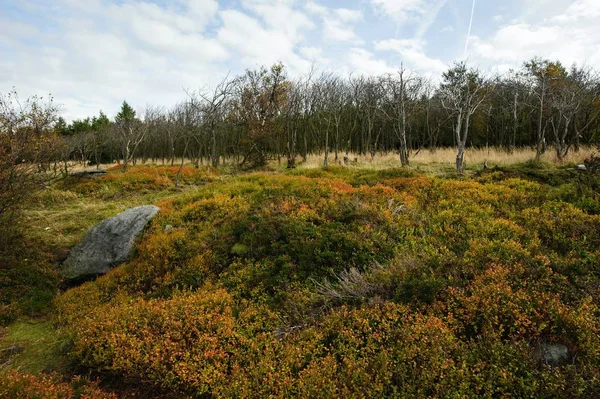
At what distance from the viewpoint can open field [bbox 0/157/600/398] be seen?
3928mm

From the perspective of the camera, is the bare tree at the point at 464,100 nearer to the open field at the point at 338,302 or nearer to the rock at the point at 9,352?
the open field at the point at 338,302

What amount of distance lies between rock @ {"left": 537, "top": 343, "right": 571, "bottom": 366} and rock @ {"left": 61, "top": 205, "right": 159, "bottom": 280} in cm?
900

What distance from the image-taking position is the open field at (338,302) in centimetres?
393

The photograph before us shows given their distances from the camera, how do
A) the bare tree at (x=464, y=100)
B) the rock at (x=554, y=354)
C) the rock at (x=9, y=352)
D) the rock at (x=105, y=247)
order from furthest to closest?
the bare tree at (x=464, y=100)
the rock at (x=105, y=247)
the rock at (x=9, y=352)
the rock at (x=554, y=354)

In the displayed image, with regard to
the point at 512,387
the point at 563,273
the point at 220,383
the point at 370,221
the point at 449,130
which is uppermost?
the point at 449,130

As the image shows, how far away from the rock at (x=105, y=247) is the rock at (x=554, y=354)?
29.5ft

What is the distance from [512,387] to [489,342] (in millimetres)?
612

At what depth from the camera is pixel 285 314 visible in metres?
5.55

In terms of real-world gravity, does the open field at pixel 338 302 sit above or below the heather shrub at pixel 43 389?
above

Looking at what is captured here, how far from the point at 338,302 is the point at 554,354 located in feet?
9.72

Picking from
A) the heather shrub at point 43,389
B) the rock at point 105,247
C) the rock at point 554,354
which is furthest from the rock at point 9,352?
the rock at point 554,354

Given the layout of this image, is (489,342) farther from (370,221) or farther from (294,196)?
(294,196)

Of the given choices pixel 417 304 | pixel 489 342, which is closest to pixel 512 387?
pixel 489 342

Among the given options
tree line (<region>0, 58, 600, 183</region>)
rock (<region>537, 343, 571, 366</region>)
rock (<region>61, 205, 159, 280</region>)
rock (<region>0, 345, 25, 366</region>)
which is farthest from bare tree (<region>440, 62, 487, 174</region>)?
rock (<region>0, 345, 25, 366</region>)
